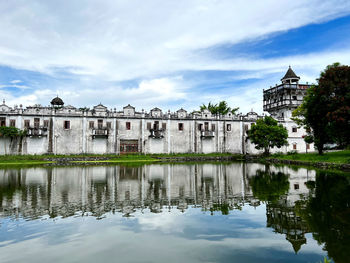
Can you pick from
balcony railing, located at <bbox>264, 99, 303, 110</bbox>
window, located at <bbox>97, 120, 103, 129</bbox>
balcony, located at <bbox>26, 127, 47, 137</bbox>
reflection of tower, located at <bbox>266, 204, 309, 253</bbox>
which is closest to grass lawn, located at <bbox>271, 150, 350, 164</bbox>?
reflection of tower, located at <bbox>266, 204, 309, 253</bbox>

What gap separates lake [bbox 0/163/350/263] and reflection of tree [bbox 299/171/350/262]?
2 centimetres

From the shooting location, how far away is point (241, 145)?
5253 cm

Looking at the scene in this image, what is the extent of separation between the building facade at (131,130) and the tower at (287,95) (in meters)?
0.18

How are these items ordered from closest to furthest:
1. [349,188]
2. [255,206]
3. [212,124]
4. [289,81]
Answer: [255,206] < [349,188] < [212,124] < [289,81]

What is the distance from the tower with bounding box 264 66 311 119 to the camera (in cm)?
5531

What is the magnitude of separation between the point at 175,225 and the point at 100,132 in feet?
126

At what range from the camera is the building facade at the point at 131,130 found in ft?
143

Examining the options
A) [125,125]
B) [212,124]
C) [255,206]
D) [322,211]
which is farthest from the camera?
[212,124]

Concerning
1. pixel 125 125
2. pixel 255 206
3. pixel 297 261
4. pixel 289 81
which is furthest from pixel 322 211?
pixel 289 81

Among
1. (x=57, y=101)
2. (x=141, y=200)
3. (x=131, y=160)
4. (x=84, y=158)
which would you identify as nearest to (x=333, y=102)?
(x=141, y=200)

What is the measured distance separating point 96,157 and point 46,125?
10.3m

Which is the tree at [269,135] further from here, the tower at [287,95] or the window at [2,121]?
the window at [2,121]

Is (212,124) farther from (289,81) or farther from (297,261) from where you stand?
(297,261)

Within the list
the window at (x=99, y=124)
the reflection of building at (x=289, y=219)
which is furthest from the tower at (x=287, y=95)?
the reflection of building at (x=289, y=219)
